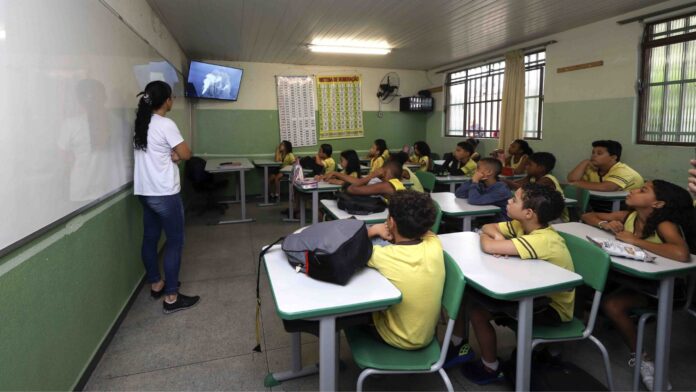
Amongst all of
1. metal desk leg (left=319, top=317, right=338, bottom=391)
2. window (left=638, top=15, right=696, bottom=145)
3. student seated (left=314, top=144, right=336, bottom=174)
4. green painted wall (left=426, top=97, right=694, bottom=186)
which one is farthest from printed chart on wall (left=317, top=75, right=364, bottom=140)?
metal desk leg (left=319, top=317, right=338, bottom=391)

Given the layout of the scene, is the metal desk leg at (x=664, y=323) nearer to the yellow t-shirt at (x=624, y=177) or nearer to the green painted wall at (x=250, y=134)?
the yellow t-shirt at (x=624, y=177)

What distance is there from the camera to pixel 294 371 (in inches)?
81.4

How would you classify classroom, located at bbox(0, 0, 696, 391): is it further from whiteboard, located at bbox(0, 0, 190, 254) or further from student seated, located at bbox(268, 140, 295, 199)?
student seated, located at bbox(268, 140, 295, 199)

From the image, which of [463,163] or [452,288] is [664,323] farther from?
[463,163]

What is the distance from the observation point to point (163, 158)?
8.82ft

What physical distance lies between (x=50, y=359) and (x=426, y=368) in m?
1.54

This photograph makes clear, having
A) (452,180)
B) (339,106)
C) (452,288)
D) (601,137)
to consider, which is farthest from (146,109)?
(339,106)

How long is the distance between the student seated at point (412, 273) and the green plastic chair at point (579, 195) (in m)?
2.49

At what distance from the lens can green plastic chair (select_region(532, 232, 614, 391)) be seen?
1728 mm

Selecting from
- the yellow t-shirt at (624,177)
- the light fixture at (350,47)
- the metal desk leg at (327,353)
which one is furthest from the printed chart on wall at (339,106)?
the metal desk leg at (327,353)

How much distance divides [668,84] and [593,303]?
359 cm

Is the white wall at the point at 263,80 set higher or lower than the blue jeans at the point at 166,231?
higher

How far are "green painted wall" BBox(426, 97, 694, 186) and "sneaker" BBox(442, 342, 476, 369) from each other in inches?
132

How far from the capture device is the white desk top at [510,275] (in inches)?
59.6
